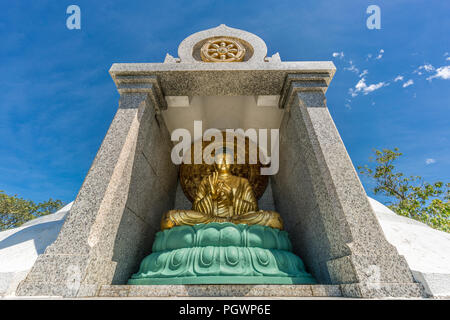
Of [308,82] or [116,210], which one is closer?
[116,210]

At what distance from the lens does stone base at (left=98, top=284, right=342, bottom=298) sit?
2.52 metres

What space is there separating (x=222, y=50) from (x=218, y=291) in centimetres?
473

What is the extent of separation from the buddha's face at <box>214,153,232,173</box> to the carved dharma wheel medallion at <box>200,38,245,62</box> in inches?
97.8

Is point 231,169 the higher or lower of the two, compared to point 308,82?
higher

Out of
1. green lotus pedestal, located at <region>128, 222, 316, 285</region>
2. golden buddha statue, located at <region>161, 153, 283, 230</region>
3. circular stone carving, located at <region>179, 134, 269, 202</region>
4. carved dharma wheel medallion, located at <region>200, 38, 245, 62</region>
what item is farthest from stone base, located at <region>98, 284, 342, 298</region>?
carved dharma wheel medallion, located at <region>200, 38, 245, 62</region>

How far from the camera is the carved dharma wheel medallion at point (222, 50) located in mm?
4867

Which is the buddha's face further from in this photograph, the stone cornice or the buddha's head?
the stone cornice

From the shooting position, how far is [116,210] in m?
3.13

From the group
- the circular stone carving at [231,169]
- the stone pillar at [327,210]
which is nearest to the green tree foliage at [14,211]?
the circular stone carving at [231,169]

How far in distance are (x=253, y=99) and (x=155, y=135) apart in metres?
2.44

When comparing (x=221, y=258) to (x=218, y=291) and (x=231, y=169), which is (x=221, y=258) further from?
(x=231, y=169)

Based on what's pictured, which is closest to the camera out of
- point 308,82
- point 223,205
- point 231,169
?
point 308,82

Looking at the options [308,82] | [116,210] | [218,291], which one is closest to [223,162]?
[308,82]
